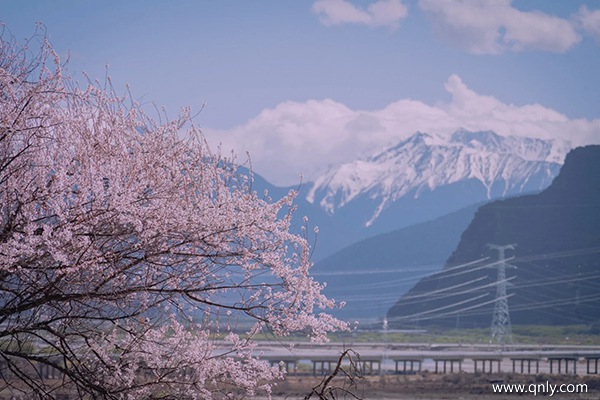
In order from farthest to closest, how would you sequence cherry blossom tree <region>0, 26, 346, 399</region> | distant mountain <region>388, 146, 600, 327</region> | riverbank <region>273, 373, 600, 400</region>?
1. distant mountain <region>388, 146, 600, 327</region>
2. riverbank <region>273, 373, 600, 400</region>
3. cherry blossom tree <region>0, 26, 346, 399</region>

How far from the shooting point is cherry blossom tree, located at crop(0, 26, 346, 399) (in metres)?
8.33

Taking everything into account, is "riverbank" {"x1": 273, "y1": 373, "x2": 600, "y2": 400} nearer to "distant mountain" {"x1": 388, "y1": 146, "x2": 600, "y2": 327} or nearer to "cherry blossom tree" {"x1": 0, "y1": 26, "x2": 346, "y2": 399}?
"cherry blossom tree" {"x1": 0, "y1": 26, "x2": 346, "y2": 399}

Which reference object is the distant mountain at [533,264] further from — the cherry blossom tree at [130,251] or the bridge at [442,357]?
the cherry blossom tree at [130,251]

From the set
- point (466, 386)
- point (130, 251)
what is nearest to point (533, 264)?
point (466, 386)

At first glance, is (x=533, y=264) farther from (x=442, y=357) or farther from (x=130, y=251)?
(x=130, y=251)

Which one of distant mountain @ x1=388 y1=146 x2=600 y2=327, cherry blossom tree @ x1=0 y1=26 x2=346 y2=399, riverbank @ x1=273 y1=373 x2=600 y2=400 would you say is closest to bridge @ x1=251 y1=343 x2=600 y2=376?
riverbank @ x1=273 y1=373 x2=600 y2=400

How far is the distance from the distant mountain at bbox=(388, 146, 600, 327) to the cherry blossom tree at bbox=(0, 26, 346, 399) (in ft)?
296

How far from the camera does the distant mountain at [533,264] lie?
334 feet

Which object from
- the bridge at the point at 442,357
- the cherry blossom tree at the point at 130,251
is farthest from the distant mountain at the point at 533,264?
the cherry blossom tree at the point at 130,251

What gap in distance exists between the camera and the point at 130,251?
8.69 metres

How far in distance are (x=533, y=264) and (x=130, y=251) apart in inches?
4157

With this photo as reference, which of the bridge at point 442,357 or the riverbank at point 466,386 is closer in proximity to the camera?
the riverbank at point 466,386

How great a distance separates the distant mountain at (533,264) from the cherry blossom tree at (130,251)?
296 feet

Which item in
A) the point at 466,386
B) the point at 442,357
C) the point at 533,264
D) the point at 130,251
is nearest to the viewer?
the point at 130,251
